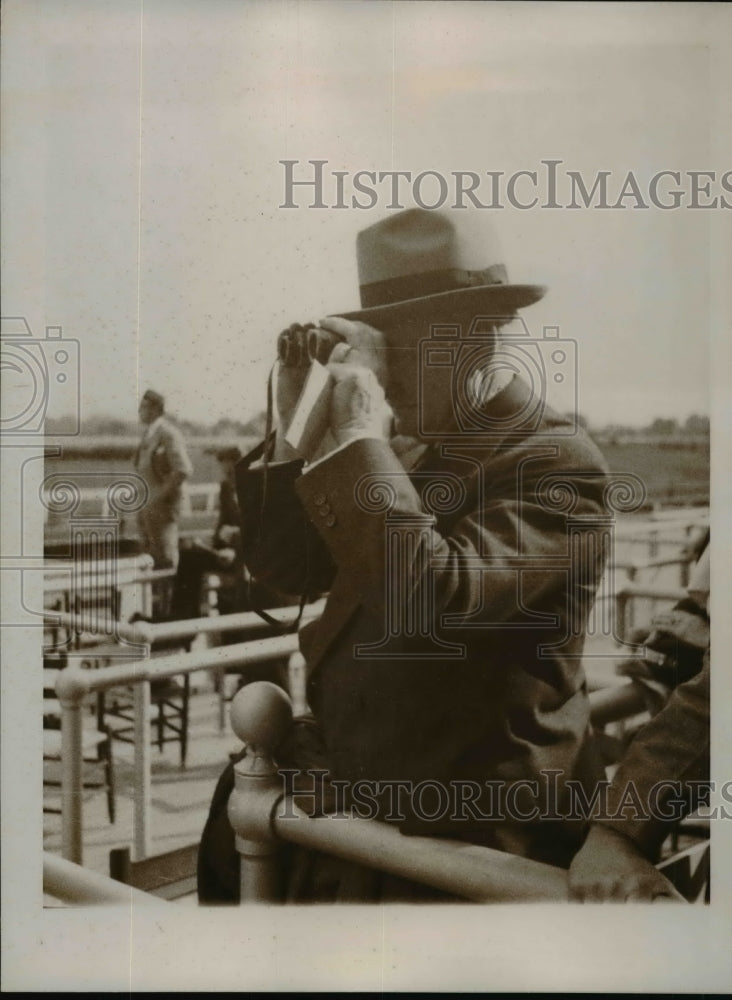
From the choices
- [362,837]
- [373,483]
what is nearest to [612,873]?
[362,837]

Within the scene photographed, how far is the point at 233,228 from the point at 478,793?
57.8 inches

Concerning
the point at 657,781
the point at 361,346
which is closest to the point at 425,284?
the point at 361,346

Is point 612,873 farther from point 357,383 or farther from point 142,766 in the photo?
point 357,383

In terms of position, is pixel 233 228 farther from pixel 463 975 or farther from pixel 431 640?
pixel 463 975

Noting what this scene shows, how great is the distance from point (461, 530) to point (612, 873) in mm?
901

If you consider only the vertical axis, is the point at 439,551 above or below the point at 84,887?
above

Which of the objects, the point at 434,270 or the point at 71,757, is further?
the point at 71,757

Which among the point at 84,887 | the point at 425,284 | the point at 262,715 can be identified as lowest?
the point at 84,887

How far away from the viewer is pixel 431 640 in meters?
2.34

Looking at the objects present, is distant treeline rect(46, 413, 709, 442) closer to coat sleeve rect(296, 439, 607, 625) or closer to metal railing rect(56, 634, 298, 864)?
coat sleeve rect(296, 439, 607, 625)

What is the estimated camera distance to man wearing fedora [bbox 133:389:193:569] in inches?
92.8

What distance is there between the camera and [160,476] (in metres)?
2.37

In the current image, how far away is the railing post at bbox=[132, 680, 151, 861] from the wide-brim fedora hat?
41.0 inches

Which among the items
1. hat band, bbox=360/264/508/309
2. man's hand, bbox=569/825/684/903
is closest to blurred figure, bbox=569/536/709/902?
man's hand, bbox=569/825/684/903
